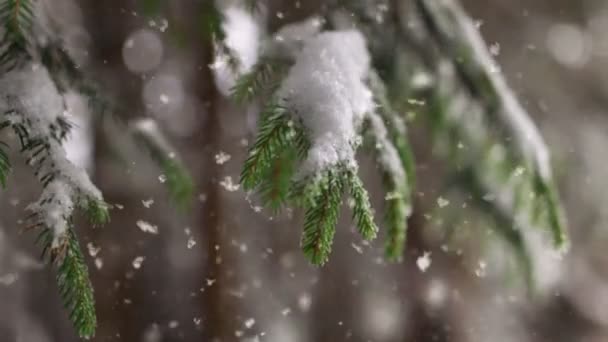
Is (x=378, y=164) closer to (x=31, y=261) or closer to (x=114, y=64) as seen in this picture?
(x=114, y=64)

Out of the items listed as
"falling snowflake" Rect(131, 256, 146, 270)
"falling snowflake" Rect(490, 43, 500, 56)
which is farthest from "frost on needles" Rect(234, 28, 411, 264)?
"falling snowflake" Rect(490, 43, 500, 56)

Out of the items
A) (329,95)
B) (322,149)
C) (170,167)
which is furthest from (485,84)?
(170,167)

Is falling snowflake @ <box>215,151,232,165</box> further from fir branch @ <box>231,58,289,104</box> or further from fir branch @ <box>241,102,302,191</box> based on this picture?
fir branch @ <box>241,102,302,191</box>

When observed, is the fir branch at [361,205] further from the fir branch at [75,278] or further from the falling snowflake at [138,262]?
the falling snowflake at [138,262]

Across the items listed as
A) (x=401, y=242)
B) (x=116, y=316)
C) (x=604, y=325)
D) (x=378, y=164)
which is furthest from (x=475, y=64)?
(x=604, y=325)

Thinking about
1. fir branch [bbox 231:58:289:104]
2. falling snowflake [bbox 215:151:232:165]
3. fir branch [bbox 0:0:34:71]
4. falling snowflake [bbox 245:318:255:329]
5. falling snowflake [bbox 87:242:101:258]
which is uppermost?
fir branch [bbox 0:0:34:71]


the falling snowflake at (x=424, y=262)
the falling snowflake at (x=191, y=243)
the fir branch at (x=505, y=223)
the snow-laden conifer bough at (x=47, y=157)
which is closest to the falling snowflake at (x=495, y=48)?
the falling snowflake at (x=424, y=262)
